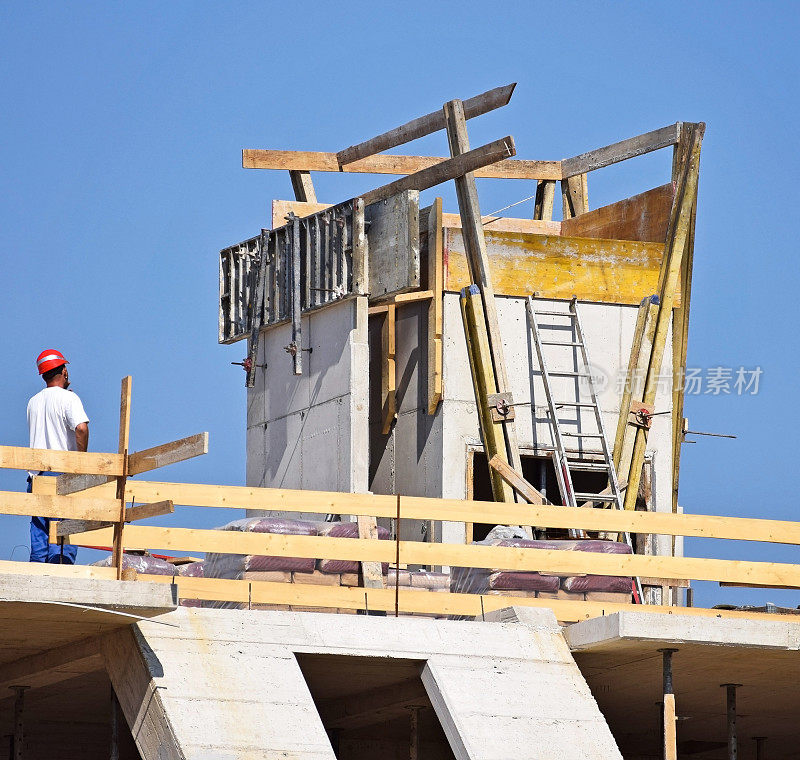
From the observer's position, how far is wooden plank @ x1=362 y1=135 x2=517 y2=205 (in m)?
15.1

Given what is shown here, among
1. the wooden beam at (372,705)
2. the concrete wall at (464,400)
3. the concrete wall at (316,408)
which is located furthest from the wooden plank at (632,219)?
the wooden beam at (372,705)

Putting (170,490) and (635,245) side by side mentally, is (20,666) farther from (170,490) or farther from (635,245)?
(635,245)

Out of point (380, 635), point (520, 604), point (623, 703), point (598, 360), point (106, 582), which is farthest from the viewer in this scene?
point (598, 360)

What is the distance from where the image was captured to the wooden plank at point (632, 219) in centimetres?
1777

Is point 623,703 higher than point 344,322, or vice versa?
point 344,322

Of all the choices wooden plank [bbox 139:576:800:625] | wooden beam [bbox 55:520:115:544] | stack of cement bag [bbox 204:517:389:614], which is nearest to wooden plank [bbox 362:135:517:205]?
stack of cement bag [bbox 204:517:389:614]

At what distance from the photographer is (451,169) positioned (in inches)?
632

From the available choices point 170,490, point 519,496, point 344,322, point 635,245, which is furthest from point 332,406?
point 170,490

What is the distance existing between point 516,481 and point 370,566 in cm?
236

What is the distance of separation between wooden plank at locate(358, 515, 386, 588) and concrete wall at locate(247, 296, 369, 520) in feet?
A: 5.98

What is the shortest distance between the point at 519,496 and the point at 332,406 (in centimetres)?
223

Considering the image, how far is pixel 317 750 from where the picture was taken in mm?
9359

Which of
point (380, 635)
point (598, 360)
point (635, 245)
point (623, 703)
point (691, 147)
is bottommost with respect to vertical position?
point (623, 703)

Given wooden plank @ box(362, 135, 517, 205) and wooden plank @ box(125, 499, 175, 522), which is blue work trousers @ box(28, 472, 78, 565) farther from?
wooden plank @ box(362, 135, 517, 205)
